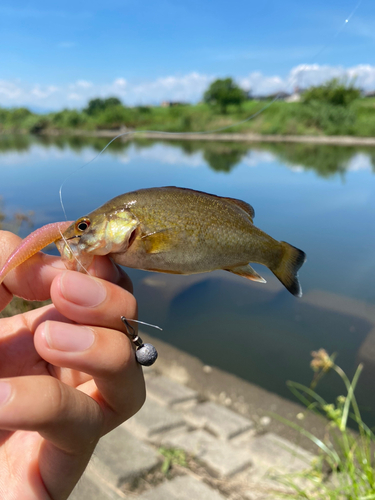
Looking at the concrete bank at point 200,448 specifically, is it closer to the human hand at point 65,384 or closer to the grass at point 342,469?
the grass at point 342,469

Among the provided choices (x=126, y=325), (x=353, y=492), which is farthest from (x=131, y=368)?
(x=353, y=492)

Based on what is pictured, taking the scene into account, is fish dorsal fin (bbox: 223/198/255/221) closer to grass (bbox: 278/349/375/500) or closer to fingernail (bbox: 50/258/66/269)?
fingernail (bbox: 50/258/66/269)

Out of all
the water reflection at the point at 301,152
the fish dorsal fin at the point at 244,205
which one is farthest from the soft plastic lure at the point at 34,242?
the water reflection at the point at 301,152

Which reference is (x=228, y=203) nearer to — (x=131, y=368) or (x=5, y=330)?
(x=131, y=368)

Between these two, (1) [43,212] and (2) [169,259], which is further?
(1) [43,212]

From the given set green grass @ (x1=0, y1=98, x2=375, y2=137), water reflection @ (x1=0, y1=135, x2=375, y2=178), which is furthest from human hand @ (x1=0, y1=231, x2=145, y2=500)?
water reflection @ (x1=0, y1=135, x2=375, y2=178)
